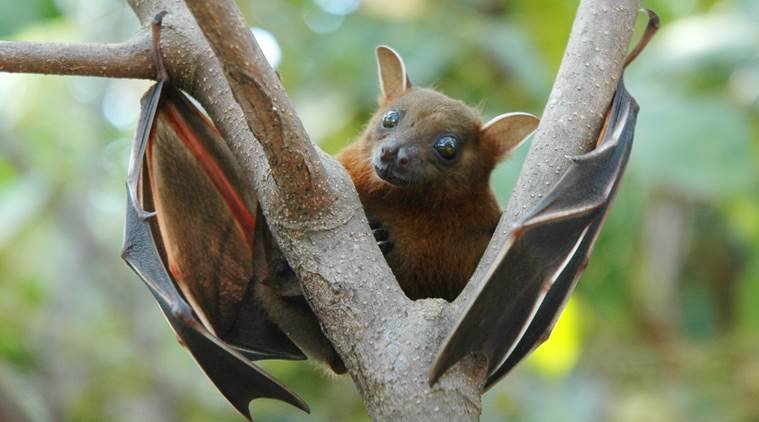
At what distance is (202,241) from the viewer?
3.71 meters

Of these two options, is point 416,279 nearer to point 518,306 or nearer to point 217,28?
point 518,306

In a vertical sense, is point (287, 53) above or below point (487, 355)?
below

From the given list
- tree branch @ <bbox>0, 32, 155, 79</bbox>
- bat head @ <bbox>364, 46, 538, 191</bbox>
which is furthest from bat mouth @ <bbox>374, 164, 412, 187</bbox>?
tree branch @ <bbox>0, 32, 155, 79</bbox>

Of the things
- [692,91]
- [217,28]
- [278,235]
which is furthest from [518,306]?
[692,91]

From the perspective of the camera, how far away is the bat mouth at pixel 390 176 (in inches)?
148

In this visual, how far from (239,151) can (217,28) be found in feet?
2.10

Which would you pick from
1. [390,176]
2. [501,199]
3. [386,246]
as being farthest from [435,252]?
[501,199]

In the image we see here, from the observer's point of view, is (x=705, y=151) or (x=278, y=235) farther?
(x=705, y=151)

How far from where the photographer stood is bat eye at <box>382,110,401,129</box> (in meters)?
4.13

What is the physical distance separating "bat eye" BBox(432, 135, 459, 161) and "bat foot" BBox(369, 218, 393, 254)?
0.40 m

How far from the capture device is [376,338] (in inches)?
104

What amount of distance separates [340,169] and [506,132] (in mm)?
1366

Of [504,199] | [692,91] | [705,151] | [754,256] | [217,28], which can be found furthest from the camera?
[754,256]

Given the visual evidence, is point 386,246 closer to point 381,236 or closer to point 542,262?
point 381,236
